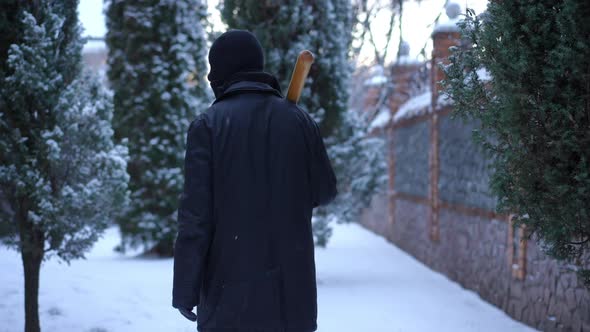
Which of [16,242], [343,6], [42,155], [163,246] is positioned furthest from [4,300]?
[343,6]

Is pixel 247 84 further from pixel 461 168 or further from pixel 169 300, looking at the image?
pixel 461 168

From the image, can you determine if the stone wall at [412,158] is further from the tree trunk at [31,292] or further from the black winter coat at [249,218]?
the black winter coat at [249,218]

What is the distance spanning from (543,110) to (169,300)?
4.95 metres

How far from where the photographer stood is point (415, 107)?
12.3 meters

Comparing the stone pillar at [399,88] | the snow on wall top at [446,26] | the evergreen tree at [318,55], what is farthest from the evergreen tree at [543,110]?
the stone pillar at [399,88]

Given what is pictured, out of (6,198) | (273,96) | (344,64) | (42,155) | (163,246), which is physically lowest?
(163,246)

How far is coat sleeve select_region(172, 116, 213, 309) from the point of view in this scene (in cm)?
274

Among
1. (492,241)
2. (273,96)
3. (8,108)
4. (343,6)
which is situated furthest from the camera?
(343,6)

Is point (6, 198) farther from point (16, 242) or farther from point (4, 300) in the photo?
point (4, 300)

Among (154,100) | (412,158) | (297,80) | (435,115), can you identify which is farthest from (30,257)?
(412,158)

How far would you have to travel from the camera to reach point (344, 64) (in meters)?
9.18

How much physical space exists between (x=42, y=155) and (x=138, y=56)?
20.9 feet

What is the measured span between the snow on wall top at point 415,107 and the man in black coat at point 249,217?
27.1 ft

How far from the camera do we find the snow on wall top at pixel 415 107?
11.2 meters
